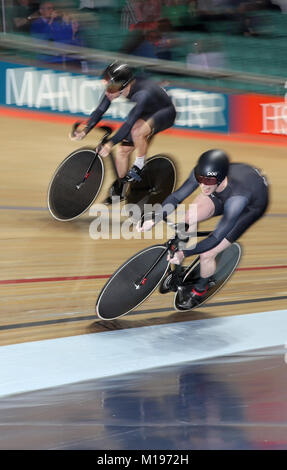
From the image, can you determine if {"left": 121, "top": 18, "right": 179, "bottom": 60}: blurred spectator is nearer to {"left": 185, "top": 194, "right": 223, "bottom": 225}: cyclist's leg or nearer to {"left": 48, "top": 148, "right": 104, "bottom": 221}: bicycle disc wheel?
{"left": 48, "top": 148, "right": 104, "bottom": 221}: bicycle disc wheel

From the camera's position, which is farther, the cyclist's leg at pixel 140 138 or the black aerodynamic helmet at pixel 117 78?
the cyclist's leg at pixel 140 138

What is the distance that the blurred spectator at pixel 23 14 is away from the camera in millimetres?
6215

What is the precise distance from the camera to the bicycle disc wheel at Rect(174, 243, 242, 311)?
3779 millimetres

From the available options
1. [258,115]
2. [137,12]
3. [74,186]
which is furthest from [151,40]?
[74,186]

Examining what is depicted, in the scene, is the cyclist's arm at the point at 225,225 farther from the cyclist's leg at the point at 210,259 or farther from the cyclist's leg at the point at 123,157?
the cyclist's leg at the point at 123,157

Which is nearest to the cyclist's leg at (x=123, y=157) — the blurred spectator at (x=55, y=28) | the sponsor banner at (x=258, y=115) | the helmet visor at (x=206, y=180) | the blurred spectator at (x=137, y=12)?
the helmet visor at (x=206, y=180)

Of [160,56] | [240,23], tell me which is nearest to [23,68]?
[160,56]

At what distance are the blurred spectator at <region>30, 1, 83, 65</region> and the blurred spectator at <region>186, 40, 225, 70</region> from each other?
1394 millimetres

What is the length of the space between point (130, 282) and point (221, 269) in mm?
550

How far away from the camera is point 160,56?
7305mm

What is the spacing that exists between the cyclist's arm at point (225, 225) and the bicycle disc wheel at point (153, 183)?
1.57 metres
